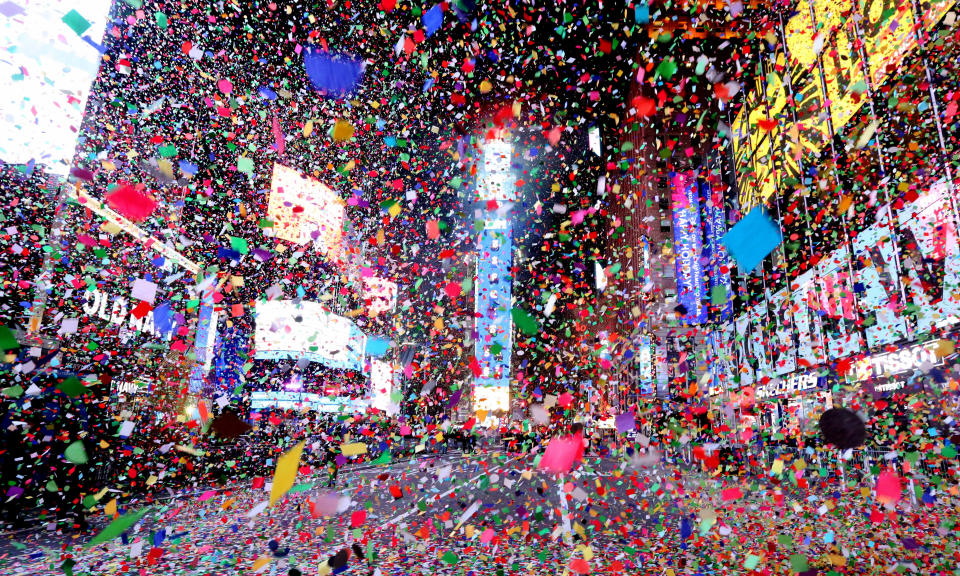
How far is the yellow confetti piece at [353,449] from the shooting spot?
60.4ft

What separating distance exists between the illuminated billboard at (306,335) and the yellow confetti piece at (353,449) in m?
4.45

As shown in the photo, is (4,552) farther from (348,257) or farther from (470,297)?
(470,297)

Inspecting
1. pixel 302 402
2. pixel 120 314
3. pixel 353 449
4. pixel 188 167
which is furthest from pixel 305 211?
pixel 120 314

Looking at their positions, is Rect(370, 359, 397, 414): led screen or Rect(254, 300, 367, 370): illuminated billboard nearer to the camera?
Rect(254, 300, 367, 370): illuminated billboard

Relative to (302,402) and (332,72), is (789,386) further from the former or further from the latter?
(332,72)

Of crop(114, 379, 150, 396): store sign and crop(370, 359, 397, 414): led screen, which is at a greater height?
crop(370, 359, 397, 414): led screen

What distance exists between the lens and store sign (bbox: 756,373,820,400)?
17.2 m

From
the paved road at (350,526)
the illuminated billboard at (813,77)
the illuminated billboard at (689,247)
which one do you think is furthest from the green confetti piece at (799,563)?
the illuminated billboard at (689,247)

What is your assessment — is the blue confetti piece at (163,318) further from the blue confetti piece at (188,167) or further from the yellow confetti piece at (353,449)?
the yellow confetti piece at (353,449)

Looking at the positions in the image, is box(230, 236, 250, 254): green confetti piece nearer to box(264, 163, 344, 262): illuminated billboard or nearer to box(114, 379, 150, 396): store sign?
box(264, 163, 344, 262): illuminated billboard

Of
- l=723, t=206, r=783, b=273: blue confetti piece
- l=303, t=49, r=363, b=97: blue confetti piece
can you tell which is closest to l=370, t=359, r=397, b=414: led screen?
l=303, t=49, r=363, b=97: blue confetti piece

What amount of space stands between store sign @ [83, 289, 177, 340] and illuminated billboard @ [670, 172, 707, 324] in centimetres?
2653

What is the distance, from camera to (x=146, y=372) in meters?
10.5

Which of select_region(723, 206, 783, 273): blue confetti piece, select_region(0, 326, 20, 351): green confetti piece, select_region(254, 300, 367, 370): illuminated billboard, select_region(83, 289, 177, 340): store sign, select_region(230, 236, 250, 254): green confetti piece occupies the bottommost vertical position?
select_region(0, 326, 20, 351): green confetti piece
